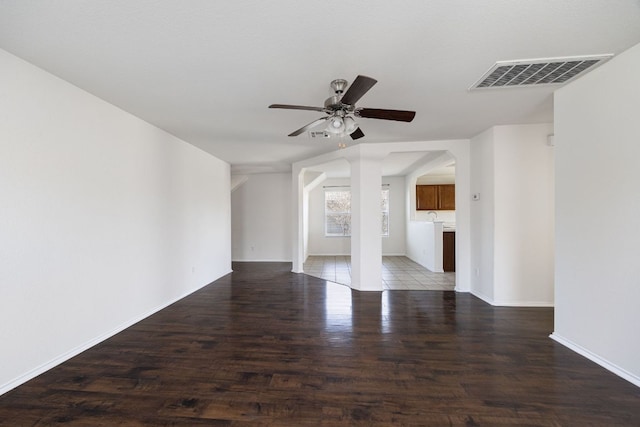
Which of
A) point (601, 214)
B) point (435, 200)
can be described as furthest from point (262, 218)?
point (601, 214)

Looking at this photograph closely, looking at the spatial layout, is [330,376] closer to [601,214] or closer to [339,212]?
[601,214]

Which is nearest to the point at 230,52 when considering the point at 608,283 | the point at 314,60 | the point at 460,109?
the point at 314,60

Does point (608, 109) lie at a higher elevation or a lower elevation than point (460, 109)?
lower

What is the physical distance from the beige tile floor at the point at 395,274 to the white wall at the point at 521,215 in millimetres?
1079

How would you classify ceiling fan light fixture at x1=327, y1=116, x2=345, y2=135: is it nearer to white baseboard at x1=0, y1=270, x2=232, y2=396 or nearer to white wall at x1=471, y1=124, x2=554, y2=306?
white wall at x1=471, y1=124, x2=554, y2=306

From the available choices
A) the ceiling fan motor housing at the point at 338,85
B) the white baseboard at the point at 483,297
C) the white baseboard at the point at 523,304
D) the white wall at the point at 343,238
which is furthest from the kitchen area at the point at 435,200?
the ceiling fan motor housing at the point at 338,85

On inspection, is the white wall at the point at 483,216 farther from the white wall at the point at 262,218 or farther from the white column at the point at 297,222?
the white wall at the point at 262,218

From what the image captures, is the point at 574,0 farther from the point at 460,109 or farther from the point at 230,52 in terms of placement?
the point at 230,52

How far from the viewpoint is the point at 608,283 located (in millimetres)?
2213

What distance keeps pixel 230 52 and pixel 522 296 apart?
14.4ft

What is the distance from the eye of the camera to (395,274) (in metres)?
5.89

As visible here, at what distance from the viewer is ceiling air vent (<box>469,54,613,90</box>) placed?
2102 millimetres

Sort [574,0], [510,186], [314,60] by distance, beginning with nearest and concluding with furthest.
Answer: [574,0] < [314,60] < [510,186]

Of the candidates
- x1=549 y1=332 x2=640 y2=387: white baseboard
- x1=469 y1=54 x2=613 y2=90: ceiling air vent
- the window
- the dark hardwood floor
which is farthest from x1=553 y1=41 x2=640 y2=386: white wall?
the window
